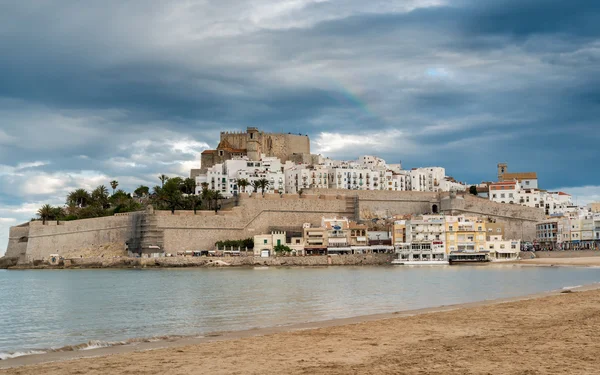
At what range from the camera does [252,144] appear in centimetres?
8938

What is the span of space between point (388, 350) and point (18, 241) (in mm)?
71017

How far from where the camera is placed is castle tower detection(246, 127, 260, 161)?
88250 millimetres

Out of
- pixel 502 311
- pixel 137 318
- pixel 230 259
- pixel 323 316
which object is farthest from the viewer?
pixel 230 259

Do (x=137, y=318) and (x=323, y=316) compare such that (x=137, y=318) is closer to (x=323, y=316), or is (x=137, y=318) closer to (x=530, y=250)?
(x=323, y=316)

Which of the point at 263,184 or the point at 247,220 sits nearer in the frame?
the point at 247,220

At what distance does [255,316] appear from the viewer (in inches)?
753

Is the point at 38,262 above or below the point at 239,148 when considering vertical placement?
below

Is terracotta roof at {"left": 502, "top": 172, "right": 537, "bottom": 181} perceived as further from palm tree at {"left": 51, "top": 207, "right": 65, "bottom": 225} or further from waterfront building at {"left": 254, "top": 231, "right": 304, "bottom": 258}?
palm tree at {"left": 51, "top": 207, "right": 65, "bottom": 225}

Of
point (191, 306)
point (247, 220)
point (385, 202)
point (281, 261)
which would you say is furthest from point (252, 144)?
point (191, 306)

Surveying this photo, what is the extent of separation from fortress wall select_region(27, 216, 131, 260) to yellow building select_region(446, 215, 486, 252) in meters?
29.3

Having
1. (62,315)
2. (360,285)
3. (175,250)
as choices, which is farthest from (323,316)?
(175,250)

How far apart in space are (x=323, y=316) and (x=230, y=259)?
4271 centimetres

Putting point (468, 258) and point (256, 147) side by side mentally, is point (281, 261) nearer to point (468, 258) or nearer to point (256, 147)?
point (468, 258)

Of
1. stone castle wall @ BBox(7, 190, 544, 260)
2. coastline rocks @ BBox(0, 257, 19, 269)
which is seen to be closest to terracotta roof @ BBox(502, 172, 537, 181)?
stone castle wall @ BBox(7, 190, 544, 260)
